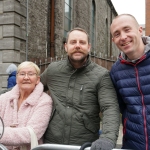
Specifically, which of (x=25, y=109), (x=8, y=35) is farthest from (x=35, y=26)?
(x=25, y=109)

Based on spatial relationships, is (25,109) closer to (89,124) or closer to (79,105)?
(79,105)

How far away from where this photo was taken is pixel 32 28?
8344 millimetres

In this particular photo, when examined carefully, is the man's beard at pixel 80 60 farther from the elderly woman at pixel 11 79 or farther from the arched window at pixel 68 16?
the arched window at pixel 68 16

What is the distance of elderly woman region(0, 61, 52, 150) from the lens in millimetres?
2031

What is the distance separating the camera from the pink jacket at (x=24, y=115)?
2.02m

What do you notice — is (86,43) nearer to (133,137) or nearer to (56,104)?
(56,104)

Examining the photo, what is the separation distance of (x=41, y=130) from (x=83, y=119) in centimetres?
40

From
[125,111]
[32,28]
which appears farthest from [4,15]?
[125,111]

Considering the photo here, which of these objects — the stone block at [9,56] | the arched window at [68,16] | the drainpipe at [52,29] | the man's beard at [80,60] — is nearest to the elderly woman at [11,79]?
the stone block at [9,56]

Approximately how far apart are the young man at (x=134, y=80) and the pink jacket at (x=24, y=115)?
74 centimetres

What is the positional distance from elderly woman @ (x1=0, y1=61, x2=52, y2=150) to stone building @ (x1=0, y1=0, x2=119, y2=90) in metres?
4.87

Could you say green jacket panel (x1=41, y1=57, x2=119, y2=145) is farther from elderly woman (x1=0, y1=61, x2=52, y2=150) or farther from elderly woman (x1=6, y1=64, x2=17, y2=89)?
elderly woman (x1=6, y1=64, x2=17, y2=89)

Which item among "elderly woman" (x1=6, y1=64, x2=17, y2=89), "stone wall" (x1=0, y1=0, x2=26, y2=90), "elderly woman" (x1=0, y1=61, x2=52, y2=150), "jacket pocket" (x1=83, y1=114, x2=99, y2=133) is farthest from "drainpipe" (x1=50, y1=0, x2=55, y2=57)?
"jacket pocket" (x1=83, y1=114, x2=99, y2=133)

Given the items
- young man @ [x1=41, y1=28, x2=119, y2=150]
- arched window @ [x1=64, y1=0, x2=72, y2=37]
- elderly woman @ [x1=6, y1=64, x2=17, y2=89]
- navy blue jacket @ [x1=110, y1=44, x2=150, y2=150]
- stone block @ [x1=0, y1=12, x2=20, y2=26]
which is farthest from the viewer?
arched window @ [x1=64, y1=0, x2=72, y2=37]
